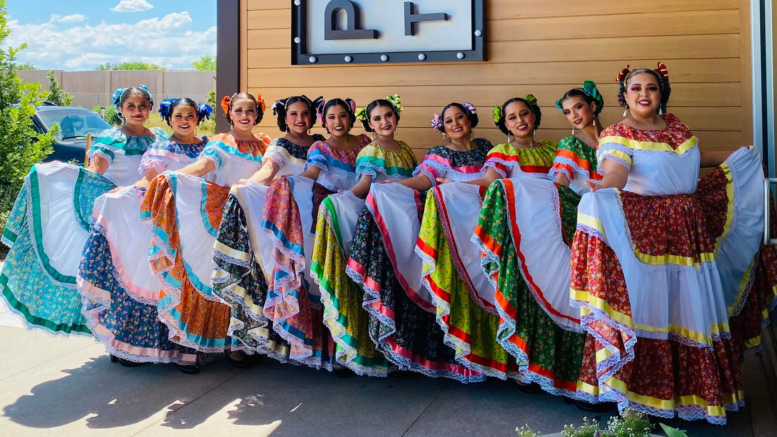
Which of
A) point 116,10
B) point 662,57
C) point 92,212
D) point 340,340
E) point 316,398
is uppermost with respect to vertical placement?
point 116,10

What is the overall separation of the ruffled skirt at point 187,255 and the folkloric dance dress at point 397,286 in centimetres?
81

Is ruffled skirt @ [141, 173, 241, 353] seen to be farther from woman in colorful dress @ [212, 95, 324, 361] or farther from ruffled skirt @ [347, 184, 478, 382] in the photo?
ruffled skirt @ [347, 184, 478, 382]

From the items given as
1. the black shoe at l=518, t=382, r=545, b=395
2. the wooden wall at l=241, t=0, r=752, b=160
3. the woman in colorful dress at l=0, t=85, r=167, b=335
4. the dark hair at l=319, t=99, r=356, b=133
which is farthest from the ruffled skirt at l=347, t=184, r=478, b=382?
the woman in colorful dress at l=0, t=85, r=167, b=335

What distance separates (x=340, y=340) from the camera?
331cm

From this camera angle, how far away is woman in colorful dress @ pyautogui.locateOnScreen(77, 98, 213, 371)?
3547mm

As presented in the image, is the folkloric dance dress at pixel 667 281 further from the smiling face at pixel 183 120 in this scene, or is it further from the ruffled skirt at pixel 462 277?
the smiling face at pixel 183 120

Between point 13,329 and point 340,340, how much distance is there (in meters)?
2.51

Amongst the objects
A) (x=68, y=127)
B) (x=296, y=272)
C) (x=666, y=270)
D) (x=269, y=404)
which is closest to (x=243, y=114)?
(x=296, y=272)

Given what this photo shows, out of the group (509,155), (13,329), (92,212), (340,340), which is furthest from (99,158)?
(509,155)

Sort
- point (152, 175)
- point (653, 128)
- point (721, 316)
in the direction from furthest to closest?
point (152, 175) < point (653, 128) < point (721, 316)

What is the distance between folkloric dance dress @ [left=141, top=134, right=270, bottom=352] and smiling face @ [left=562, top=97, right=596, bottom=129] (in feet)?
6.09

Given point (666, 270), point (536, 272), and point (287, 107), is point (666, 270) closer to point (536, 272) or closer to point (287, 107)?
point (536, 272)

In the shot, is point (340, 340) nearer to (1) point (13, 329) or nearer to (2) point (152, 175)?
(2) point (152, 175)

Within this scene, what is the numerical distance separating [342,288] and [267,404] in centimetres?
64
